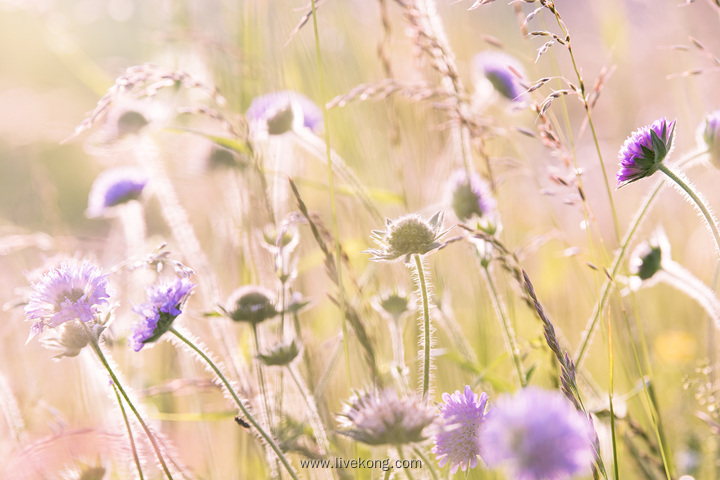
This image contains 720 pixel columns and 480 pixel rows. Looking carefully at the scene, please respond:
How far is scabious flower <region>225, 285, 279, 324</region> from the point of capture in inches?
60.6

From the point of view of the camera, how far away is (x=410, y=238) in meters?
1.26

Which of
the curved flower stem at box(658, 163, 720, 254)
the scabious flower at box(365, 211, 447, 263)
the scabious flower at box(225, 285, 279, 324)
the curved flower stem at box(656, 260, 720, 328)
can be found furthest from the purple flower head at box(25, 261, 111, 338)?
the curved flower stem at box(656, 260, 720, 328)

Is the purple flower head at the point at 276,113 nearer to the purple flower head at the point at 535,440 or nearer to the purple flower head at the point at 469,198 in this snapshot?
the purple flower head at the point at 469,198

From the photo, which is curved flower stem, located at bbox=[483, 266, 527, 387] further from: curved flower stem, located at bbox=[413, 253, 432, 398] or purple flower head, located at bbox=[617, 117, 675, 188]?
purple flower head, located at bbox=[617, 117, 675, 188]

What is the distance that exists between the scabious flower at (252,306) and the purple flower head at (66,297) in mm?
383

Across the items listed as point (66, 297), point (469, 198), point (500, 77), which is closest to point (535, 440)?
point (66, 297)

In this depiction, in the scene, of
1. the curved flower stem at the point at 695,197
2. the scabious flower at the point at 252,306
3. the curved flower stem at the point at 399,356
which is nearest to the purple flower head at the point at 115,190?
the scabious flower at the point at 252,306

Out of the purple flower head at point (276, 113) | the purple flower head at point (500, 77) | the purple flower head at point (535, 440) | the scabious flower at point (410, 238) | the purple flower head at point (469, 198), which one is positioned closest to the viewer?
the purple flower head at point (535, 440)

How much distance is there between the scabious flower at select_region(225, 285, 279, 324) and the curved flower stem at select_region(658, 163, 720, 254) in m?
0.91

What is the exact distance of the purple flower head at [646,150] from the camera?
48.3 inches

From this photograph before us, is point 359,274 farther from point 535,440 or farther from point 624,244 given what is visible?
point 535,440

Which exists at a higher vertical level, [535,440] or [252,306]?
[252,306]

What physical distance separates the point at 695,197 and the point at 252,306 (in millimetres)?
991

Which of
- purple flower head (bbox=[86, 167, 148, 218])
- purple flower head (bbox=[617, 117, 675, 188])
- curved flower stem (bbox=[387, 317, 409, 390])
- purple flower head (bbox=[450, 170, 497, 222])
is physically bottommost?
curved flower stem (bbox=[387, 317, 409, 390])
